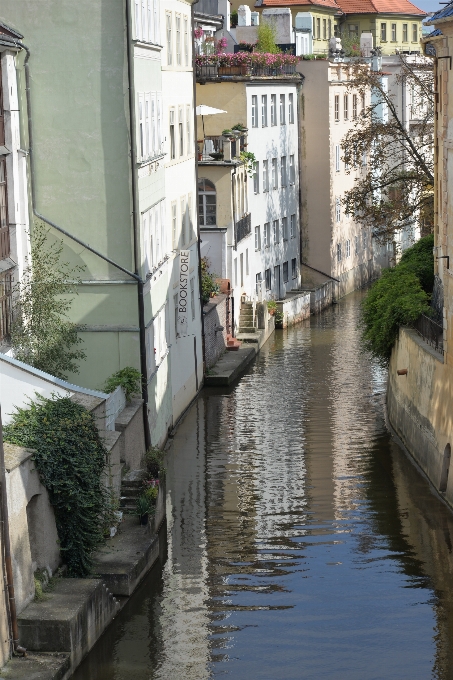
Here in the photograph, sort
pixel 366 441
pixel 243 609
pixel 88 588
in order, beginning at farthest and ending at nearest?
pixel 366 441 < pixel 243 609 < pixel 88 588

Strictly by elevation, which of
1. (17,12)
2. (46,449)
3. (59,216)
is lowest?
(46,449)


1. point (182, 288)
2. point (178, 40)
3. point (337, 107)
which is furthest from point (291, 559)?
point (337, 107)

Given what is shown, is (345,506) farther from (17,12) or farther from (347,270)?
(347,270)

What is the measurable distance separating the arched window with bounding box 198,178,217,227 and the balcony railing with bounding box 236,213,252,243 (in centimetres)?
203

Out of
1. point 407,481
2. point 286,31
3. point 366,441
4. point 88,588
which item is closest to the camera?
point 88,588

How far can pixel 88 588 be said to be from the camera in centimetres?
2202

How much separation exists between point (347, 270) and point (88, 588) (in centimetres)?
5544

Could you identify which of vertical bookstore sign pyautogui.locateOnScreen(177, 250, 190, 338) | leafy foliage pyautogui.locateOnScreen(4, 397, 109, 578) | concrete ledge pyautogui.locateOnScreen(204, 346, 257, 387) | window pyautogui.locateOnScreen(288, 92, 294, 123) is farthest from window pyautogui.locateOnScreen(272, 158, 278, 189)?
leafy foliage pyautogui.locateOnScreen(4, 397, 109, 578)

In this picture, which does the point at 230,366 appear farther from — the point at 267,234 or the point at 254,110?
the point at 267,234

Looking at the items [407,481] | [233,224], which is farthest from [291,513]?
[233,224]

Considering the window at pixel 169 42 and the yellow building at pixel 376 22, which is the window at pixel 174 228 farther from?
the yellow building at pixel 376 22

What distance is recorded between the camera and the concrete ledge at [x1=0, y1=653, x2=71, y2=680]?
62.7 feet

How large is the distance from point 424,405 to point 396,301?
4.81m

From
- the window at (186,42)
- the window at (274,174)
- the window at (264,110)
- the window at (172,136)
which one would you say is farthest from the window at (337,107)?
the window at (172,136)
